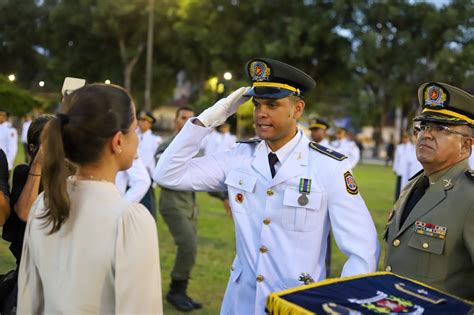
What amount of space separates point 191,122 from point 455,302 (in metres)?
1.58

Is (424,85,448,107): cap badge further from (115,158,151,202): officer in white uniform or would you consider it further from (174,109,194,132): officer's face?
(174,109,194,132): officer's face

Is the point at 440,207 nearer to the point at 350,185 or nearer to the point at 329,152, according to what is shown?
the point at 350,185

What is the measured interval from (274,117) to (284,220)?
0.53 meters

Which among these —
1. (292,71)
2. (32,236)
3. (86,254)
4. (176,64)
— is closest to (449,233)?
(292,71)

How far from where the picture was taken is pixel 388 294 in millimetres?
1913

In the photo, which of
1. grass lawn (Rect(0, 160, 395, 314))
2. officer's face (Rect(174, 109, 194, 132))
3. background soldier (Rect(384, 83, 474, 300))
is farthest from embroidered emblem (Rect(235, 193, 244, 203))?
officer's face (Rect(174, 109, 194, 132))

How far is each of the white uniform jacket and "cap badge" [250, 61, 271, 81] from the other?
0.38 m

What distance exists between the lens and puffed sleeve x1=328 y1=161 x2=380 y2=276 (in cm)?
249

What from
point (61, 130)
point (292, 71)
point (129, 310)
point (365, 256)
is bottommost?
point (129, 310)

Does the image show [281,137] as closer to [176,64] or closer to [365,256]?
[365,256]

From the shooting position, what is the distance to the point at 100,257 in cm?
175

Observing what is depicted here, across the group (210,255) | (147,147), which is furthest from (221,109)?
(147,147)

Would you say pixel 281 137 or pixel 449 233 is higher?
pixel 281 137

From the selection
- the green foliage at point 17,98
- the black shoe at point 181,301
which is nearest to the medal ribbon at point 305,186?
the green foliage at point 17,98
